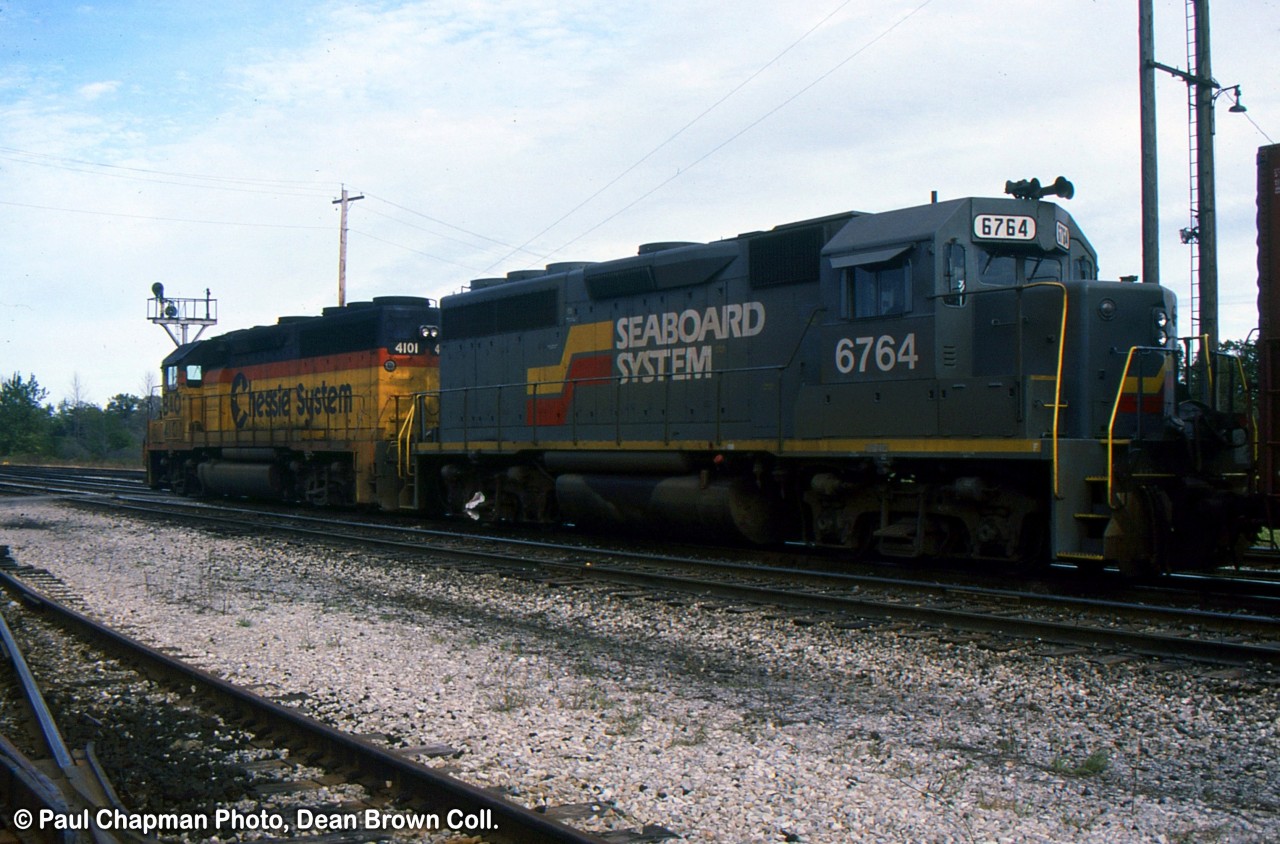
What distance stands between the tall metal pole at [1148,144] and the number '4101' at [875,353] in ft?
13.8

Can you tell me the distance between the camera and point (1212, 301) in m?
12.2

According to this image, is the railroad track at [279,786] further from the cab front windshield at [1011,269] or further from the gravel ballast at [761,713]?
the cab front windshield at [1011,269]

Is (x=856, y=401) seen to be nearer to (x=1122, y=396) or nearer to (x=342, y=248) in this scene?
(x=1122, y=396)

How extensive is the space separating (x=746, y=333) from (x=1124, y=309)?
3923 millimetres

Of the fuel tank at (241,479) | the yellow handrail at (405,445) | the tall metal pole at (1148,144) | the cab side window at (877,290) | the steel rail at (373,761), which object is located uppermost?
the tall metal pole at (1148,144)

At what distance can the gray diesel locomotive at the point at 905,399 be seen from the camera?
28.7 feet

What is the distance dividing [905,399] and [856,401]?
0.55m

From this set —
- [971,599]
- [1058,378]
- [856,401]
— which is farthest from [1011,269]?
[971,599]

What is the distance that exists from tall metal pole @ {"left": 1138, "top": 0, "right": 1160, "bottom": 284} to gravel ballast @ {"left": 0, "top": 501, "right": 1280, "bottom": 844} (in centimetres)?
725

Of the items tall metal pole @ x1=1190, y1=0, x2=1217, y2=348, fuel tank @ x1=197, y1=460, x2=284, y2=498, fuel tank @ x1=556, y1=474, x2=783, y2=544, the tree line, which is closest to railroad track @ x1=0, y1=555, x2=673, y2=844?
fuel tank @ x1=556, y1=474, x2=783, y2=544

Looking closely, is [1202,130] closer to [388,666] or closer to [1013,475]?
[1013,475]

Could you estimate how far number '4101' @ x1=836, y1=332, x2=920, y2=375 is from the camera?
9742mm

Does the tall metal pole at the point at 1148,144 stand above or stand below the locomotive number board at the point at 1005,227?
above

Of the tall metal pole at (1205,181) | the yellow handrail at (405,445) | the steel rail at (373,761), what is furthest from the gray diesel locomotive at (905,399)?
the steel rail at (373,761)
